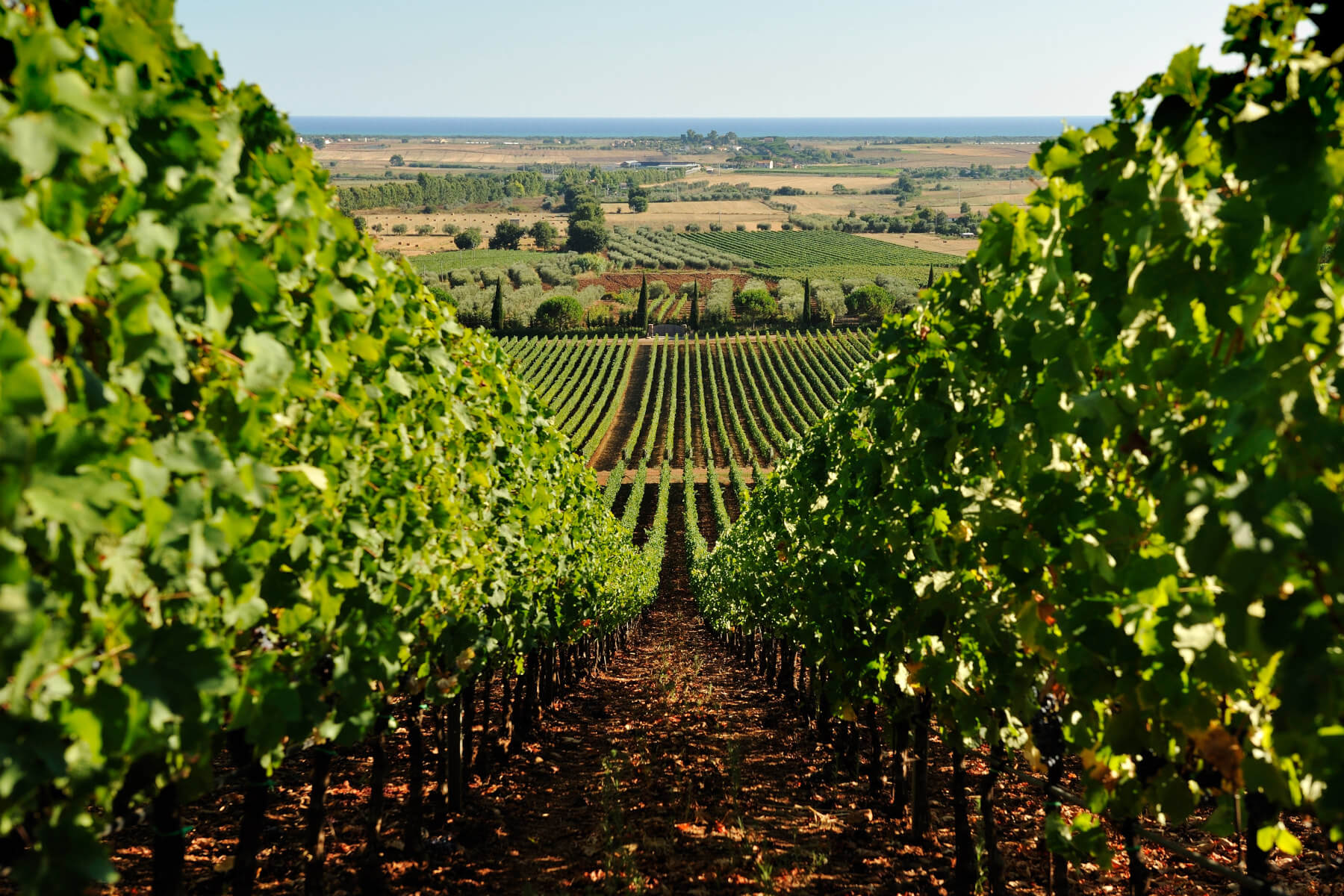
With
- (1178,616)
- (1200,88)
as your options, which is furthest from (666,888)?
(1200,88)

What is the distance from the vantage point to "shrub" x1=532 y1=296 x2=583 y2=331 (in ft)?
274

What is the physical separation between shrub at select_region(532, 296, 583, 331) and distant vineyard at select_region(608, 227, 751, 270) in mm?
38947

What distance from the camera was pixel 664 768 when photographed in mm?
8039

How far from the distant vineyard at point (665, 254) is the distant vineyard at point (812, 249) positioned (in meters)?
3.67

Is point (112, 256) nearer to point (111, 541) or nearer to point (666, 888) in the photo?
point (111, 541)

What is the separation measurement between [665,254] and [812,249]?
87.4 feet

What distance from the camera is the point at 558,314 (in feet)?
275

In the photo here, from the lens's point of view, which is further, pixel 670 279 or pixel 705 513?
pixel 670 279

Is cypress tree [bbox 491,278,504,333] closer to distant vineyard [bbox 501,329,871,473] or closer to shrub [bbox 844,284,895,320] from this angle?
distant vineyard [bbox 501,329,871,473]

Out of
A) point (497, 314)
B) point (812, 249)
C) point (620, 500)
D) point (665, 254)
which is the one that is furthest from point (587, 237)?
point (620, 500)

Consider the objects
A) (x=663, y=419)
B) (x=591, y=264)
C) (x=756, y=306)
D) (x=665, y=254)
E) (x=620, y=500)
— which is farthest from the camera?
(x=665, y=254)

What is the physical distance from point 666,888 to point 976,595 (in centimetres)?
274

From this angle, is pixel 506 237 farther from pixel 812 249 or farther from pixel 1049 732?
pixel 1049 732

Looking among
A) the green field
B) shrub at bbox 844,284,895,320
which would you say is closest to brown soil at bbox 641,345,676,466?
shrub at bbox 844,284,895,320
